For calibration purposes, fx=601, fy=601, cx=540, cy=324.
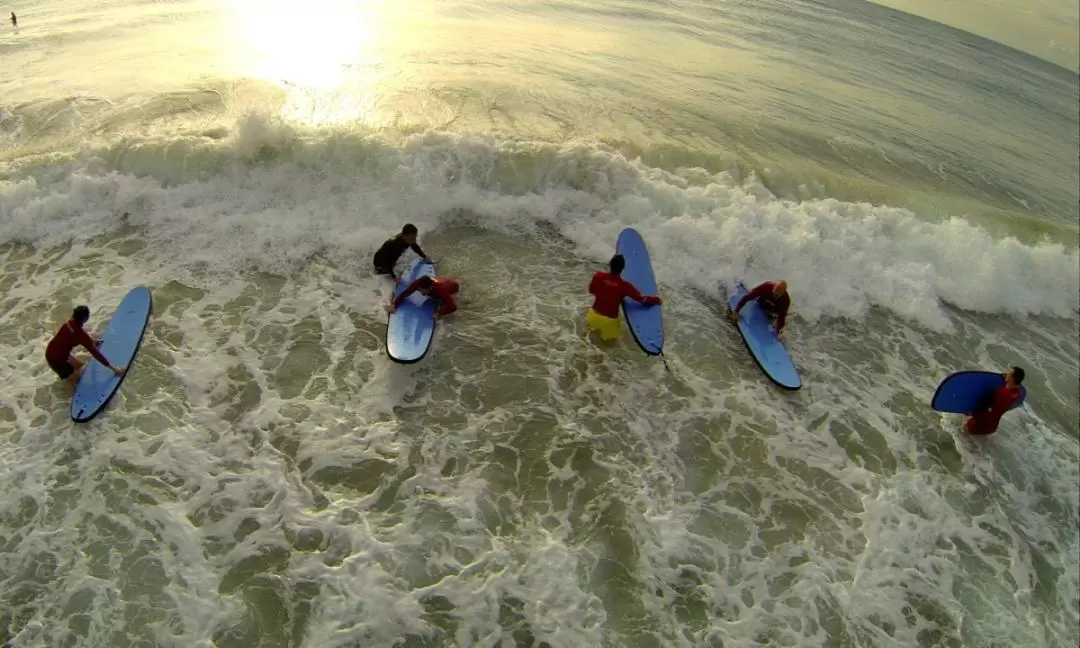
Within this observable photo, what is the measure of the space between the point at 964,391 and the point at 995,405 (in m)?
0.35

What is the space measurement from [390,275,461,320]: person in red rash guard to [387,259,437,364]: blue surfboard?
82 millimetres

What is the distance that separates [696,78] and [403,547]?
14.3 metres

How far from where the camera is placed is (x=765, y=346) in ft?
26.9

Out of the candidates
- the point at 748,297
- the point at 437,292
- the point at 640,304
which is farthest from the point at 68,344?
the point at 748,297

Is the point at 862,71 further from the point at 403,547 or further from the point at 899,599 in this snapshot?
the point at 403,547

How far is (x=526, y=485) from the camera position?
6.30 m

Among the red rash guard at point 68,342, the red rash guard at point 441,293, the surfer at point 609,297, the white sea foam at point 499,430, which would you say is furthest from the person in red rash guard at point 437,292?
the red rash guard at point 68,342

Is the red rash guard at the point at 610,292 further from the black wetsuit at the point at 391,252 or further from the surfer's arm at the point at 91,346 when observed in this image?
the surfer's arm at the point at 91,346

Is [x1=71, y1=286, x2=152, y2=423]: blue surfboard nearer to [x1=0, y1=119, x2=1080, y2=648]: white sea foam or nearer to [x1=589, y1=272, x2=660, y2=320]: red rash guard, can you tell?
[x1=0, y1=119, x2=1080, y2=648]: white sea foam

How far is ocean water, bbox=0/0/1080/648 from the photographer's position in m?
5.45

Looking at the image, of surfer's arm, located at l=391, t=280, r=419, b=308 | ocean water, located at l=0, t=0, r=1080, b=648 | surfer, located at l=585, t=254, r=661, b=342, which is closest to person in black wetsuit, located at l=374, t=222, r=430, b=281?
ocean water, located at l=0, t=0, r=1080, b=648

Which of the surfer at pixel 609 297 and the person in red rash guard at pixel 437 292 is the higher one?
the surfer at pixel 609 297

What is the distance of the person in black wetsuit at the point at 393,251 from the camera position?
848cm

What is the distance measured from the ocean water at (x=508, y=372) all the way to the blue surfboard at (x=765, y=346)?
0.21 m
